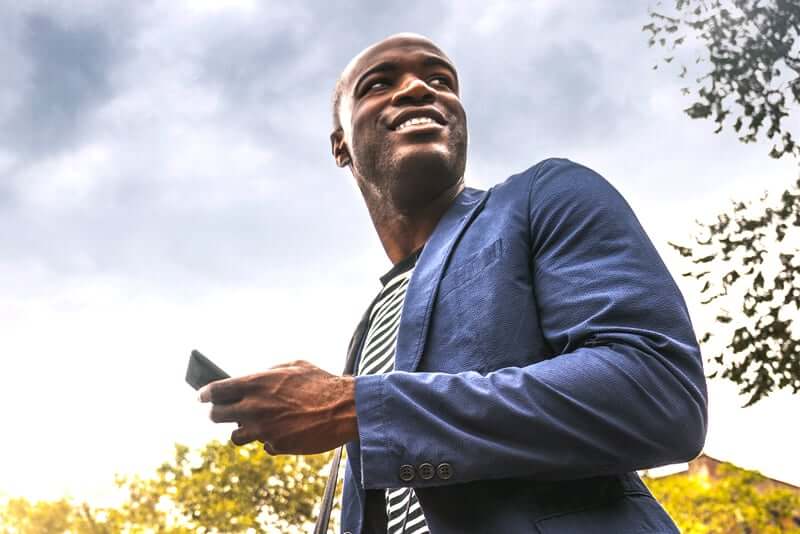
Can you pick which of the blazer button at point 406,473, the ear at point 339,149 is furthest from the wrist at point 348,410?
the ear at point 339,149

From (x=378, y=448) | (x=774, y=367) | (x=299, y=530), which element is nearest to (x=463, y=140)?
(x=378, y=448)

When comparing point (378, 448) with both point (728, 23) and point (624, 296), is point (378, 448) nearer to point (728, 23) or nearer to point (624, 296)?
point (624, 296)

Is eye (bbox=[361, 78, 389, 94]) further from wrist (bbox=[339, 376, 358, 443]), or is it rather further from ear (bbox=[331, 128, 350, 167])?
wrist (bbox=[339, 376, 358, 443])

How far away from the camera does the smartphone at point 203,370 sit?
1.70m

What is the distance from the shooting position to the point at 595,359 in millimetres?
1600

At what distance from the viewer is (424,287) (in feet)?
6.55

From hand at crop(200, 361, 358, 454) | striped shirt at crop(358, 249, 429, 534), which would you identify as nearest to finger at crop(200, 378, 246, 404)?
hand at crop(200, 361, 358, 454)

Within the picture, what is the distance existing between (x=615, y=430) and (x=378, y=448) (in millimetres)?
438

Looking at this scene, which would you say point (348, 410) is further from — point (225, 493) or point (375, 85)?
point (225, 493)

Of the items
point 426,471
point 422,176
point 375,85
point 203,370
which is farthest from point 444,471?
point 375,85

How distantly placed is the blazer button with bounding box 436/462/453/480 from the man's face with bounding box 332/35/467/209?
1.16 meters

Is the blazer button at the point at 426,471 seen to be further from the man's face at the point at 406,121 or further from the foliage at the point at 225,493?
the foliage at the point at 225,493

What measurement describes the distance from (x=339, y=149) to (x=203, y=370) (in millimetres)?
1627

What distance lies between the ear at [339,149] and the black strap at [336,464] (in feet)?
2.20
